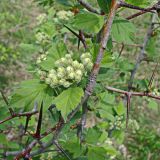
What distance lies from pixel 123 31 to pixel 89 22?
163mm

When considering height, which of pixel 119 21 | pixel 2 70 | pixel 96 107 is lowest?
pixel 2 70

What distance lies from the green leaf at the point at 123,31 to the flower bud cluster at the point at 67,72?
0.65ft

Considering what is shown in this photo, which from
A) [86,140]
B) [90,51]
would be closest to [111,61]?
[90,51]

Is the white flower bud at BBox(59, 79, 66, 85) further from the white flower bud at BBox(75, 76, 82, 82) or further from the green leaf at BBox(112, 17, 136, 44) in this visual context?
the green leaf at BBox(112, 17, 136, 44)

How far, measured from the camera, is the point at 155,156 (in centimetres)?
560

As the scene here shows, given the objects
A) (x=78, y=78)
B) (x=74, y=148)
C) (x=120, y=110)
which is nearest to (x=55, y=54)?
(x=78, y=78)

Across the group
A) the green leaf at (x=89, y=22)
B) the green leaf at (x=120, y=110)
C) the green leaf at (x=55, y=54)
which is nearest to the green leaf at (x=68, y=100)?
the green leaf at (x=55, y=54)

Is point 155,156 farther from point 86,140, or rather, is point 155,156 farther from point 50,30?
point 86,140

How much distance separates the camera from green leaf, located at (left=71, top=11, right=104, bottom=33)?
1.61 m

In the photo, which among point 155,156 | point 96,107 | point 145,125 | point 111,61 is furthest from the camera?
point 145,125

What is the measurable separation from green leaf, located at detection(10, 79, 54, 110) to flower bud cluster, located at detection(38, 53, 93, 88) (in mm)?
54

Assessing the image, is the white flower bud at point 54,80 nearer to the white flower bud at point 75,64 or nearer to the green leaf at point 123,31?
the white flower bud at point 75,64

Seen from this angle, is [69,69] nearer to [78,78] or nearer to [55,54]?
[78,78]

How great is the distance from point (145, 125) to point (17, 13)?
3.95m
